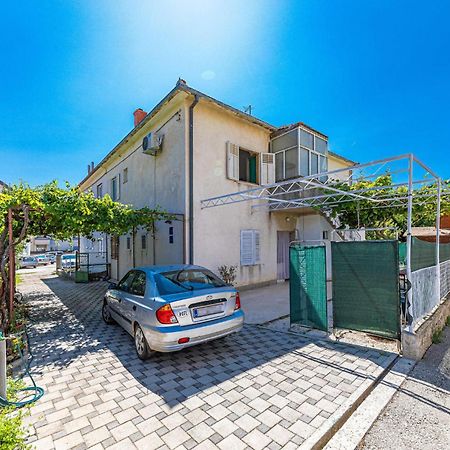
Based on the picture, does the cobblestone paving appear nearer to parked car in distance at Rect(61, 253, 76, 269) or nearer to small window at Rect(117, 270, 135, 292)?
small window at Rect(117, 270, 135, 292)

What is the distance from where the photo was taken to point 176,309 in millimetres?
3617

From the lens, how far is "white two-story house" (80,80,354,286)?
846 centimetres

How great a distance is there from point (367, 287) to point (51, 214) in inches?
265

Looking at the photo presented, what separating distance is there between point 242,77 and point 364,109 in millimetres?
7912

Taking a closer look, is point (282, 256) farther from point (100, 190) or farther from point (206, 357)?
point (100, 190)

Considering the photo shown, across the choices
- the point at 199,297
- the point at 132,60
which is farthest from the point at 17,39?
the point at 199,297

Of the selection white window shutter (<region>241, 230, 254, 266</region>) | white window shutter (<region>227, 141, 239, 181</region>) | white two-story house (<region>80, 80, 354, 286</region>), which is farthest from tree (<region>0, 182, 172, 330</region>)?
white window shutter (<region>241, 230, 254, 266</region>)

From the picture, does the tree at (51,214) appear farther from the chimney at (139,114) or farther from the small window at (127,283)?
the chimney at (139,114)

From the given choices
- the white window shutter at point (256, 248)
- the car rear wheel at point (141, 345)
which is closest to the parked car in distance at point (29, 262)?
the white window shutter at point (256, 248)

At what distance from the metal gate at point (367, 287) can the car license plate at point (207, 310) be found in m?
2.39

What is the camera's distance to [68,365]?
155 inches

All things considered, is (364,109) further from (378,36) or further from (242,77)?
(242,77)

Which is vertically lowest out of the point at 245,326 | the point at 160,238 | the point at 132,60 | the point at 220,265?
the point at 245,326

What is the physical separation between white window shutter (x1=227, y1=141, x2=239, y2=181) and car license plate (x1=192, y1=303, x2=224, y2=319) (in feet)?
20.6
